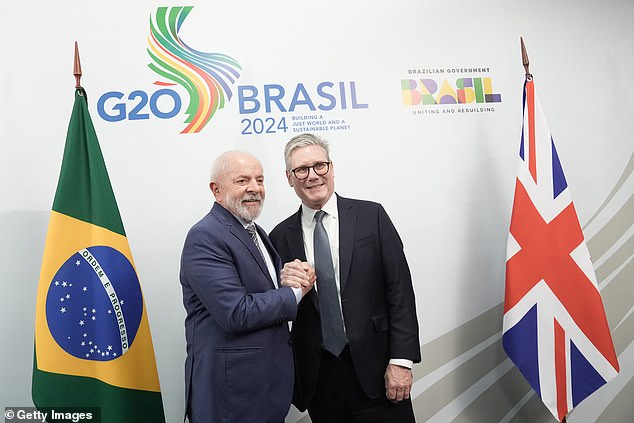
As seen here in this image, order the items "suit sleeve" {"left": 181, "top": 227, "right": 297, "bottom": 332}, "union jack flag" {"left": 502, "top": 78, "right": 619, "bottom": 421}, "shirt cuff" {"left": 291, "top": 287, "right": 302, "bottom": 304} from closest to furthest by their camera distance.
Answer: "suit sleeve" {"left": 181, "top": 227, "right": 297, "bottom": 332}
"shirt cuff" {"left": 291, "top": 287, "right": 302, "bottom": 304}
"union jack flag" {"left": 502, "top": 78, "right": 619, "bottom": 421}

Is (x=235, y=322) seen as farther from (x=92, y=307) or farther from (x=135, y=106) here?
(x=135, y=106)

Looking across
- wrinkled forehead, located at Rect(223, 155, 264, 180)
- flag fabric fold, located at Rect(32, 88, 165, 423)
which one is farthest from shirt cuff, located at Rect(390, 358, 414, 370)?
flag fabric fold, located at Rect(32, 88, 165, 423)

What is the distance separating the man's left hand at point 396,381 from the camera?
1.91m

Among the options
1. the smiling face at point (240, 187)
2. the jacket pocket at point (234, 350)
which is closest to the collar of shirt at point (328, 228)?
the smiling face at point (240, 187)

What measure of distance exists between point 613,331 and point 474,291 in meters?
0.80

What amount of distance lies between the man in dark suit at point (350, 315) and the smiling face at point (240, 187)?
22 centimetres

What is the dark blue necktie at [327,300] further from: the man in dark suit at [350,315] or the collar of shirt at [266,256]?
the collar of shirt at [266,256]

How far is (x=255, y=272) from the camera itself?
180 cm

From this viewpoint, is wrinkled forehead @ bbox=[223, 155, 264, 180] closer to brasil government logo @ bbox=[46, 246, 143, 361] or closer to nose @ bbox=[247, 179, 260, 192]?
nose @ bbox=[247, 179, 260, 192]

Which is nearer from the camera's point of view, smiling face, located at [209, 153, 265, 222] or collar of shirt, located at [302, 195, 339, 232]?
smiling face, located at [209, 153, 265, 222]

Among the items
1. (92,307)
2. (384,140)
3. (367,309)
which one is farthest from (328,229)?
(92,307)

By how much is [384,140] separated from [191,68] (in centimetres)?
104

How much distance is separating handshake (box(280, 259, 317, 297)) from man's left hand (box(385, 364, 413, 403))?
0.44 meters

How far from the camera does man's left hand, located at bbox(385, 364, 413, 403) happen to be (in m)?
1.91
